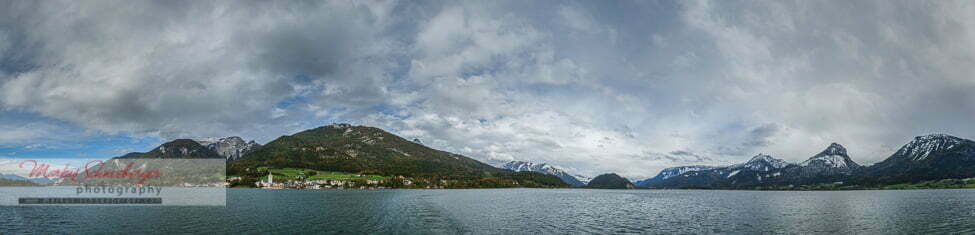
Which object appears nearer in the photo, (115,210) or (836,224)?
(836,224)

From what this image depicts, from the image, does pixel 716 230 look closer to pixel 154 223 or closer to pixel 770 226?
pixel 770 226

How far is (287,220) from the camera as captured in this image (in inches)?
2437

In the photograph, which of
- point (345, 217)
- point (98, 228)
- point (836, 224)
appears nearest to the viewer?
point (98, 228)

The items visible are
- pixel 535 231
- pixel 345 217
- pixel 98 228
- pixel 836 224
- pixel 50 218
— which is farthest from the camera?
pixel 345 217

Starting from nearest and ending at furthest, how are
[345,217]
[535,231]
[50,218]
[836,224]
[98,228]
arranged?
[98,228] → [535,231] → [50,218] → [836,224] → [345,217]

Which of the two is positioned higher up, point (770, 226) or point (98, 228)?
point (98, 228)

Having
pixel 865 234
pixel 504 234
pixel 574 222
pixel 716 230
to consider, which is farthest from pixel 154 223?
pixel 865 234

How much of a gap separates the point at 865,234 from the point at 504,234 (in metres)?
44.1

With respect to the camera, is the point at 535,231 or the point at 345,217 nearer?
the point at 535,231

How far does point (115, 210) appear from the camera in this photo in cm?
7119

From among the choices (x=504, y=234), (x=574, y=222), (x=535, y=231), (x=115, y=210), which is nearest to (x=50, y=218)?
(x=115, y=210)

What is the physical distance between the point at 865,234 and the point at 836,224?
42.4 ft

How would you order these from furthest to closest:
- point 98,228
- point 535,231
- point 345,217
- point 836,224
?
point 345,217 < point 836,224 < point 535,231 < point 98,228

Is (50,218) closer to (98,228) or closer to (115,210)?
(115,210)
